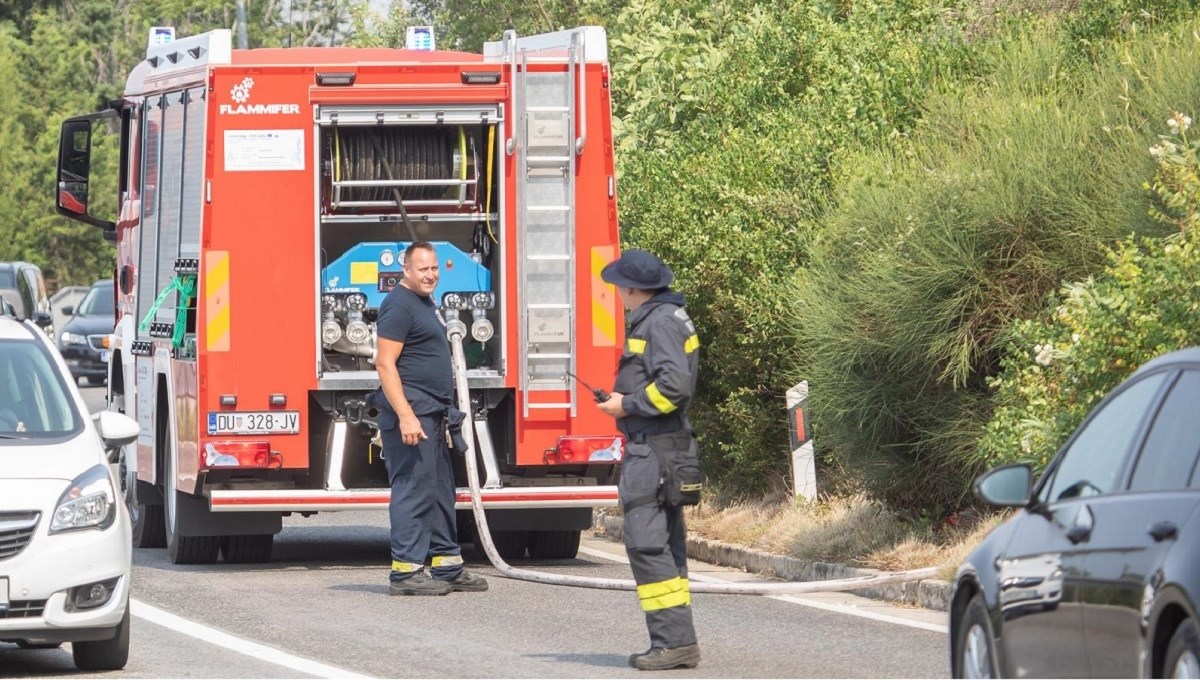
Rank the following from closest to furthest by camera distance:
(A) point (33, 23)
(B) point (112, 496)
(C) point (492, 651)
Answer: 1. (B) point (112, 496)
2. (C) point (492, 651)
3. (A) point (33, 23)

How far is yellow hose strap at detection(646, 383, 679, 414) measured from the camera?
9438 mm

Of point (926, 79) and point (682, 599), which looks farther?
point (926, 79)

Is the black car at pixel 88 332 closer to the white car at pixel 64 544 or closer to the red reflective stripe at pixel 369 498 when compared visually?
the red reflective stripe at pixel 369 498

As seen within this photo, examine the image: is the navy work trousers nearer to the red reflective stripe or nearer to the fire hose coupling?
the red reflective stripe

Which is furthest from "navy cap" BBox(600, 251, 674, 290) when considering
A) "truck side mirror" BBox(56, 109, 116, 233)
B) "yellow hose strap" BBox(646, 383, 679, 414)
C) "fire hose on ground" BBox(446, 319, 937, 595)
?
"truck side mirror" BBox(56, 109, 116, 233)

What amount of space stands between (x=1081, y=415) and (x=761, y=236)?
521cm

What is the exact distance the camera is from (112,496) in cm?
935

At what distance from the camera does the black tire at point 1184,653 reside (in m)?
5.27

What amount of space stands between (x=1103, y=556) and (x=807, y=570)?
23.0 feet

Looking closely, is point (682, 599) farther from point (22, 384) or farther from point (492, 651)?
point (22, 384)

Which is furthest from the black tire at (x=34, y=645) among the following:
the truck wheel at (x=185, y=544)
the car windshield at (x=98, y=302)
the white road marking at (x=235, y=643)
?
the car windshield at (x=98, y=302)

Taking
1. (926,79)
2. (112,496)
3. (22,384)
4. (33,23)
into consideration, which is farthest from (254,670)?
(33,23)

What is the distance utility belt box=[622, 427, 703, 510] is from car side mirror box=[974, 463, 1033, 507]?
9.31ft

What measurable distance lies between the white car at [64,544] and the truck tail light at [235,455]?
3220mm
